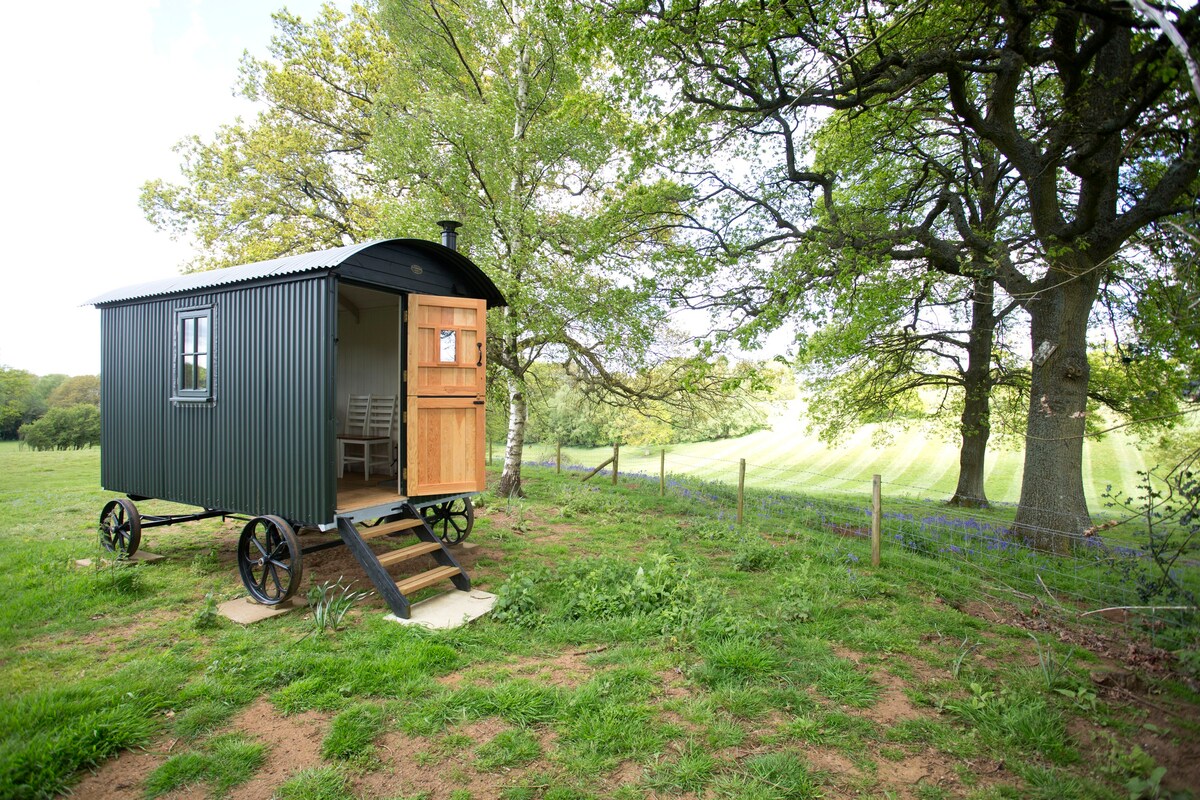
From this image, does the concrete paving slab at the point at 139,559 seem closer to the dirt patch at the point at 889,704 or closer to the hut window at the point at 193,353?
the hut window at the point at 193,353

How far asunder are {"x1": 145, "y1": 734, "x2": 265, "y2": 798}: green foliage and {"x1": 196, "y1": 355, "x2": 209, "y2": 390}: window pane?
4512 mm

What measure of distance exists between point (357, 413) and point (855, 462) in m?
23.8

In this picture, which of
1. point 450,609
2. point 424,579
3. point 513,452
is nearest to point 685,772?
point 450,609

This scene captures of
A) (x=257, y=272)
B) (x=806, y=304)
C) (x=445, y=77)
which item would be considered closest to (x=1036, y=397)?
(x=806, y=304)

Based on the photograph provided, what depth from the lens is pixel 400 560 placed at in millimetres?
5141

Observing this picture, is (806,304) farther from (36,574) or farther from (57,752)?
(36,574)

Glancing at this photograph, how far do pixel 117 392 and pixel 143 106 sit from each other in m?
3.71

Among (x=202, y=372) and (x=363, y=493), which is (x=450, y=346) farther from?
(x=202, y=372)

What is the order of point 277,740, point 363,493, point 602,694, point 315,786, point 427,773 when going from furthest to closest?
point 363,493 → point 602,694 → point 277,740 → point 427,773 → point 315,786

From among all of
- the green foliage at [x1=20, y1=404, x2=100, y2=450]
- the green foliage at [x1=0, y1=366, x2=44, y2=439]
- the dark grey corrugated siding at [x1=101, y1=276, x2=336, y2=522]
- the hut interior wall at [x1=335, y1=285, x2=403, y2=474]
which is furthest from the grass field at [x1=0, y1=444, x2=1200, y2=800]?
the green foliage at [x1=20, y1=404, x2=100, y2=450]

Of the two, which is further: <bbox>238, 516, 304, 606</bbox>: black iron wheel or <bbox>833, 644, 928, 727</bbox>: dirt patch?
<bbox>238, 516, 304, 606</bbox>: black iron wheel

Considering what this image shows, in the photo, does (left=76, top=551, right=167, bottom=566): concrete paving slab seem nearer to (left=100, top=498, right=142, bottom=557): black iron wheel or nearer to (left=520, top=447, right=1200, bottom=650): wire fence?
(left=100, top=498, right=142, bottom=557): black iron wheel

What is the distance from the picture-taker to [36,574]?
5414 millimetres

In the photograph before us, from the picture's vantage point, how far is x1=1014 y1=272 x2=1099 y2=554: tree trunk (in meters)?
6.57
